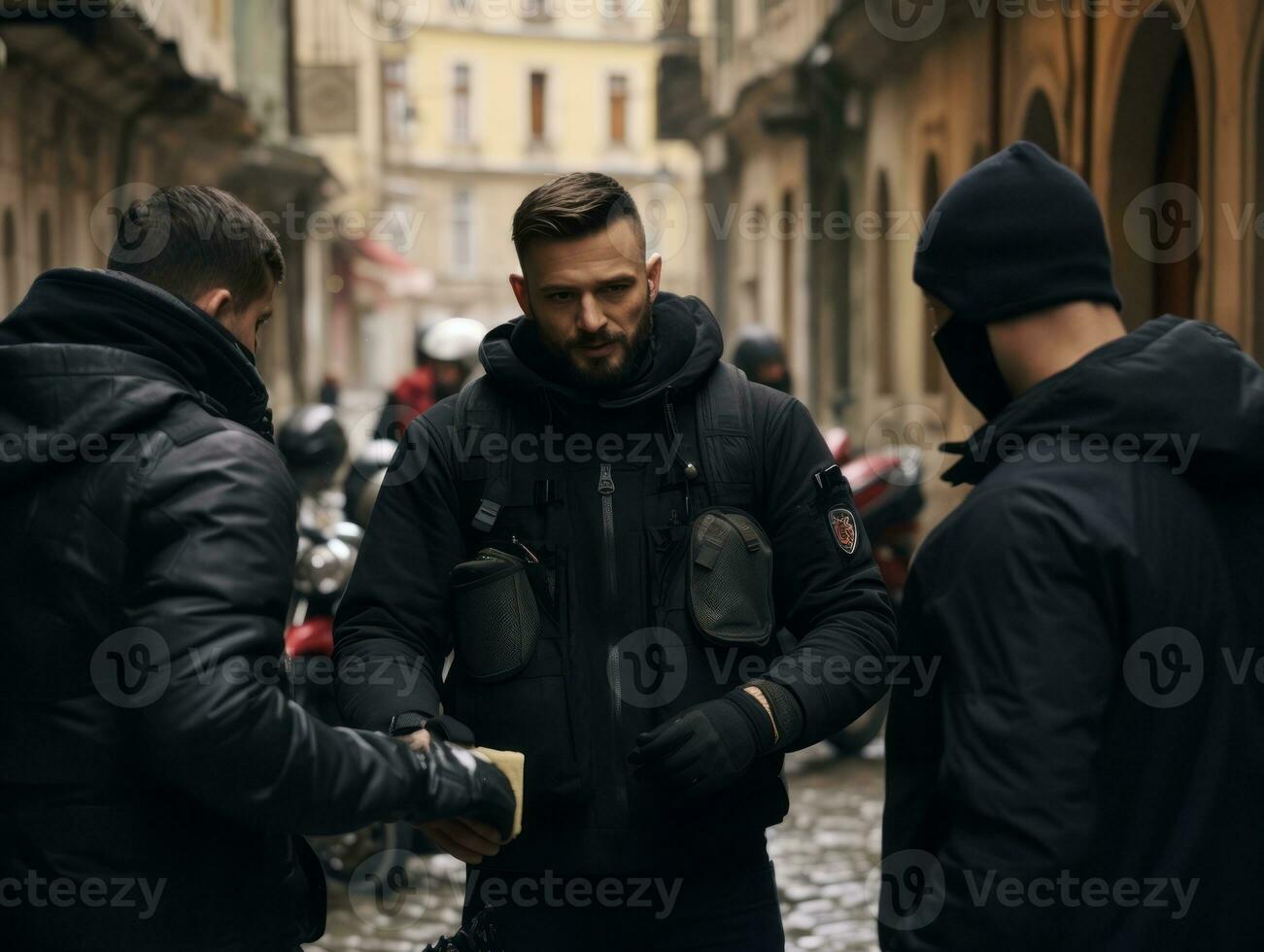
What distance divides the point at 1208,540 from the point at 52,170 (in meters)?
13.8

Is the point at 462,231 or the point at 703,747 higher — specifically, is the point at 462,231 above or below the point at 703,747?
above

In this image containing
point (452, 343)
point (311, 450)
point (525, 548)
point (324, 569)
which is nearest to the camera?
point (525, 548)

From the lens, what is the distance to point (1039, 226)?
2332mm

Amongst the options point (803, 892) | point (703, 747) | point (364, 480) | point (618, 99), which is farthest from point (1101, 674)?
point (618, 99)

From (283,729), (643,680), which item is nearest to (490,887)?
(643,680)

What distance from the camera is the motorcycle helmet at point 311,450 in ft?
24.9

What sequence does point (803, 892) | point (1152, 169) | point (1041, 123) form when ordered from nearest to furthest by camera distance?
point (803, 892), point (1152, 169), point (1041, 123)

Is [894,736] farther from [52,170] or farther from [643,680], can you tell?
[52,170]

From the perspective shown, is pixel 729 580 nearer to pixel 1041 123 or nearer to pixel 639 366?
pixel 639 366

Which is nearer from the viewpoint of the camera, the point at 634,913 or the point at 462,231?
the point at 634,913

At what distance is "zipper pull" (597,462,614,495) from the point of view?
3006 millimetres

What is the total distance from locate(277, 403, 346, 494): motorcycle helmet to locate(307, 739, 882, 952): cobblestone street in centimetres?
177

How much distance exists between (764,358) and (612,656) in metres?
6.11

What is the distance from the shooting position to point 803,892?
6188mm
